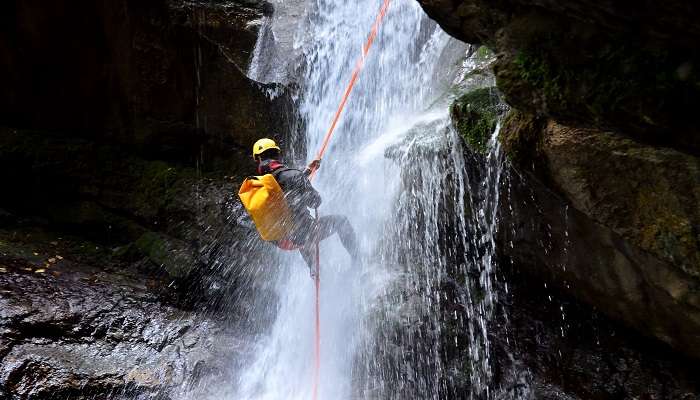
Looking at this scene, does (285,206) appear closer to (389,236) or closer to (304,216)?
(304,216)

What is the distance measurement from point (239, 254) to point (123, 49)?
3869mm

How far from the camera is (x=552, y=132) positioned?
3.64 meters

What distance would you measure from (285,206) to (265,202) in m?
0.24

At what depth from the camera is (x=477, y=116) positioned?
4.53m

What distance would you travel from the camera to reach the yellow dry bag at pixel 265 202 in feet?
16.6

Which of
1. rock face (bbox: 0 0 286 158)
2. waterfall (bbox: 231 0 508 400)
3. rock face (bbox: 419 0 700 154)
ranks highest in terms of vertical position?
rock face (bbox: 0 0 286 158)

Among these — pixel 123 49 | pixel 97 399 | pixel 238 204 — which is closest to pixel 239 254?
pixel 238 204

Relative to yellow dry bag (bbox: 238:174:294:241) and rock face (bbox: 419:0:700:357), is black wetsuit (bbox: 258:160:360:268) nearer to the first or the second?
yellow dry bag (bbox: 238:174:294:241)

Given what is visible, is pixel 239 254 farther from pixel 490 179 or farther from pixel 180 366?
pixel 490 179

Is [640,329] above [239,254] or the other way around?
the other way around

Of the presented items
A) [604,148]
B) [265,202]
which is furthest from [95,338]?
[604,148]

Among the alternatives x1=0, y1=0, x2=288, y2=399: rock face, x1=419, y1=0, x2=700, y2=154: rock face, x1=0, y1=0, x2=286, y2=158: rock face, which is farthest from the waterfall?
x1=419, y1=0, x2=700, y2=154: rock face

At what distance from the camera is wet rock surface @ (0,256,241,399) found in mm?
4961

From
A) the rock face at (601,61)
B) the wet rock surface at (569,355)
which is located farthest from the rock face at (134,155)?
the rock face at (601,61)
